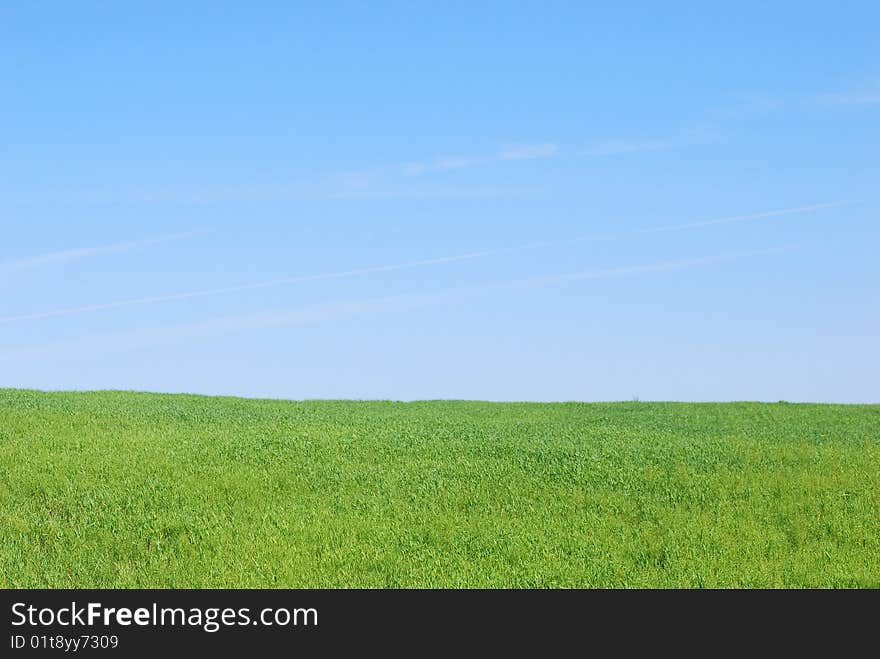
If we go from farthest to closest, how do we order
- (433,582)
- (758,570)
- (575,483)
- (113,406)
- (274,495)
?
(113,406), (575,483), (274,495), (758,570), (433,582)

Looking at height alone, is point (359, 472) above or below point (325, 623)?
above

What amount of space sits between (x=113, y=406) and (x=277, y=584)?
15748mm

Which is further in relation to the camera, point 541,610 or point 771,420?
point 771,420

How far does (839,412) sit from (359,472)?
21697 mm

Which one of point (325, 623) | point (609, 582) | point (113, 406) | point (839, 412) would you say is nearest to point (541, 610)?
point (609, 582)

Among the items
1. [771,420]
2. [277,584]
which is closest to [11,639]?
[277,584]

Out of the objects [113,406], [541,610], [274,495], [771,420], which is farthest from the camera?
[771,420]

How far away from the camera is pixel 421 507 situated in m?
13.3

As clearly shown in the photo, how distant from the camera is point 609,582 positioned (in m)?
10.8

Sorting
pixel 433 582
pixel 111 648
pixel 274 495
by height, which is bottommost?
pixel 111 648

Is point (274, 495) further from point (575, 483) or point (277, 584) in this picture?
point (575, 483)

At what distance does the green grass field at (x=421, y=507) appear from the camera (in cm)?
1114

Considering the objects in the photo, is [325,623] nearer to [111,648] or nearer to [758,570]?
[111,648]

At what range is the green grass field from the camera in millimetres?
11141
